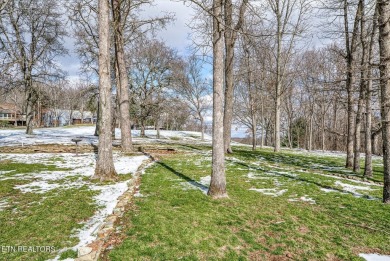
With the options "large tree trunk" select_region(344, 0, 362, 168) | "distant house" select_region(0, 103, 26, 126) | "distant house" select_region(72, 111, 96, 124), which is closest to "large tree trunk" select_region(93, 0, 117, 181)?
"large tree trunk" select_region(344, 0, 362, 168)

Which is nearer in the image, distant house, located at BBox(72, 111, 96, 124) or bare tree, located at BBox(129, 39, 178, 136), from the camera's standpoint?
bare tree, located at BBox(129, 39, 178, 136)

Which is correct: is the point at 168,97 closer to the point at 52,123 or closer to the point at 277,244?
the point at 277,244

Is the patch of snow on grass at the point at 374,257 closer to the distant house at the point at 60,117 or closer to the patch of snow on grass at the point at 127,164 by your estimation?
the patch of snow on grass at the point at 127,164

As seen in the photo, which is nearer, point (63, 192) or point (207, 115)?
point (63, 192)

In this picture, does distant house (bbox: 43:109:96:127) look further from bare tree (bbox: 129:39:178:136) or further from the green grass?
the green grass

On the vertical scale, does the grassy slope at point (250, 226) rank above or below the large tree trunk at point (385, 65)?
below

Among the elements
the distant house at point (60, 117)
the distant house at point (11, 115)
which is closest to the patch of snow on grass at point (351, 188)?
the distant house at point (60, 117)

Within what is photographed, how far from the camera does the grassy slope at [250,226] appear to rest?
4406mm

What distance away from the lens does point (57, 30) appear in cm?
2195

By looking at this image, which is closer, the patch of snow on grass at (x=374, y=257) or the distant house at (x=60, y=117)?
the patch of snow on grass at (x=374, y=257)

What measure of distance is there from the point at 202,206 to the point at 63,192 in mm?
3788

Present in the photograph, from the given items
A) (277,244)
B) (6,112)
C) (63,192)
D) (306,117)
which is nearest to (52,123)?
(6,112)

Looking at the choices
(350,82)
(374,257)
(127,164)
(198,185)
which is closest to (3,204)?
(198,185)

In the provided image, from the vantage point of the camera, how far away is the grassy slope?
173 inches
